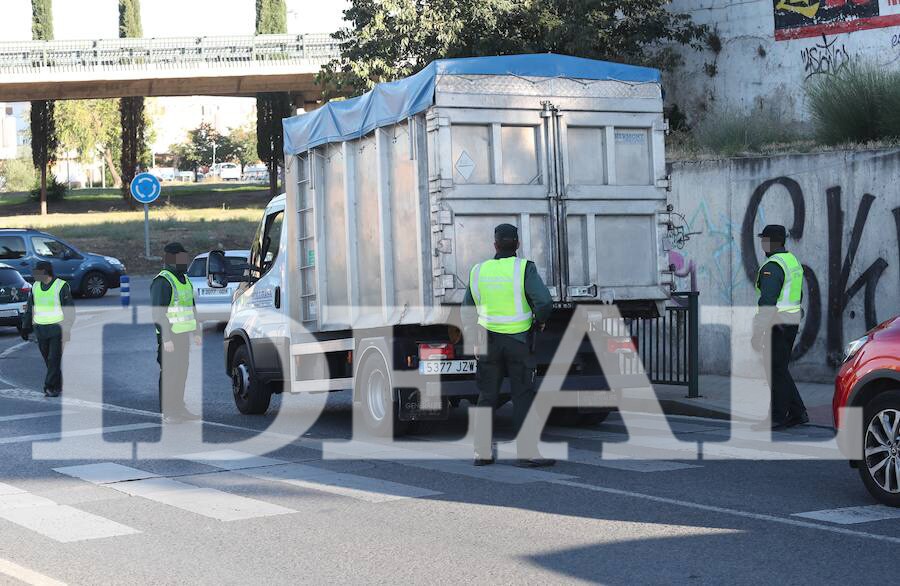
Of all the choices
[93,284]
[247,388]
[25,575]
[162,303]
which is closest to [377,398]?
[247,388]

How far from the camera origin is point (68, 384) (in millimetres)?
17453

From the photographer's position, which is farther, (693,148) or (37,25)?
(37,25)

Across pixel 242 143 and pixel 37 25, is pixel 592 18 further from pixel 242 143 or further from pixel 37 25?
pixel 242 143

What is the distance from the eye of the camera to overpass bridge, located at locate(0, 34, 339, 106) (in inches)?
1886

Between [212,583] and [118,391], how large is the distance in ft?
35.1

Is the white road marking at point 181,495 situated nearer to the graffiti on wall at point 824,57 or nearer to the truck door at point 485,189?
the truck door at point 485,189

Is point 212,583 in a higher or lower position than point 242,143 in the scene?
lower

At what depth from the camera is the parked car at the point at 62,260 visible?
31.7 metres

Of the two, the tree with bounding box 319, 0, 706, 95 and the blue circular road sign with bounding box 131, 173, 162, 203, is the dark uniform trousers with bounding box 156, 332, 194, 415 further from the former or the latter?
the blue circular road sign with bounding box 131, 173, 162, 203

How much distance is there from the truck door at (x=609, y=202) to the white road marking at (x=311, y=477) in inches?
105

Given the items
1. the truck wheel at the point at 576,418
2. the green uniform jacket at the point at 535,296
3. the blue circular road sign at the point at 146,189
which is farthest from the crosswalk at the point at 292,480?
the blue circular road sign at the point at 146,189

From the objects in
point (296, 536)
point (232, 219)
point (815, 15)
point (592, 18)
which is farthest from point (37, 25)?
point (296, 536)

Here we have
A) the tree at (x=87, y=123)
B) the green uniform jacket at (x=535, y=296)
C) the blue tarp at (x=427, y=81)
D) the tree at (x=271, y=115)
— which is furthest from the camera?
the tree at (x=87, y=123)

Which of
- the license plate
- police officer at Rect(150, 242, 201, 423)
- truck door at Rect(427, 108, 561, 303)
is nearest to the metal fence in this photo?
truck door at Rect(427, 108, 561, 303)
